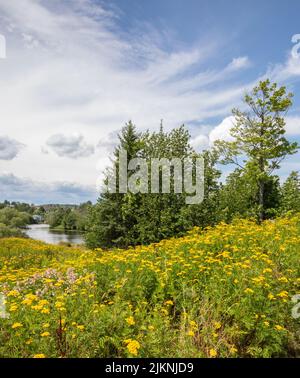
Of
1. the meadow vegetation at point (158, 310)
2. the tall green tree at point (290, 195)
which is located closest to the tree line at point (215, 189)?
the tall green tree at point (290, 195)

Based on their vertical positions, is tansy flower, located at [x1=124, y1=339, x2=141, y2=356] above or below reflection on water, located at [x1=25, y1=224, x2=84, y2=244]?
above

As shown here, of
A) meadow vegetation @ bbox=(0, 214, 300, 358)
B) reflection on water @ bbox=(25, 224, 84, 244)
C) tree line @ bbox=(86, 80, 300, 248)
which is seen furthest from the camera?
reflection on water @ bbox=(25, 224, 84, 244)

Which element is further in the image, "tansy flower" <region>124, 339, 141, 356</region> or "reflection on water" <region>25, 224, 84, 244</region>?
"reflection on water" <region>25, 224, 84, 244</region>

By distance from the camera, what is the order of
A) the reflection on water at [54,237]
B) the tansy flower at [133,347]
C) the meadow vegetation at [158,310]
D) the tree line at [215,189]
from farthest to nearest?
the reflection on water at [54,237], the tree line at [215,189], the meadow vegetation at [158,310], the tansy flower at [133,347]

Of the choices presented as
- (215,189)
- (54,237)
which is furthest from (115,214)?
(54,237)

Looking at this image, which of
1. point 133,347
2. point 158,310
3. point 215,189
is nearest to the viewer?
point 133,347

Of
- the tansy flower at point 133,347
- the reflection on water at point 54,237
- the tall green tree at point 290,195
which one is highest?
the tall green tree at point 290,195

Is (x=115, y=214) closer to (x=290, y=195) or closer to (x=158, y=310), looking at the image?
(x=290, y=195)

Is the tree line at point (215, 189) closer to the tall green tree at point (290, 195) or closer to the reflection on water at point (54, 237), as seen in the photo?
the tall green tree at point (290, 195)

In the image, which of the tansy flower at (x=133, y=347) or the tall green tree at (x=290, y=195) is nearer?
the tansy flower at (x=133, y=347)

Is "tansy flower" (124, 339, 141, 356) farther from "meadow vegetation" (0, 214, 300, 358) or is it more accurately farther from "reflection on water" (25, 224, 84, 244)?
"reflection on water" (25, 224, 84, 244)

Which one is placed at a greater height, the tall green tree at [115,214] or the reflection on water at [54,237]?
the tall green tree at [115,214]

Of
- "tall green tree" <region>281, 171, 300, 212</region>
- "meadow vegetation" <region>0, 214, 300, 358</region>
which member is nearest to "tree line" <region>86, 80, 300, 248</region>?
"tall green tree" <region>281, 171, 300, 212</region>

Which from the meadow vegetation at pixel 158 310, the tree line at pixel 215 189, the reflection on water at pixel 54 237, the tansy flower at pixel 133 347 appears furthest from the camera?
the reflection on water at pixel 54 237
